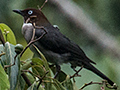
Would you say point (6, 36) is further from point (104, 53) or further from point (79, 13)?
point (79, 13)

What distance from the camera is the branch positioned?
546 centimetres

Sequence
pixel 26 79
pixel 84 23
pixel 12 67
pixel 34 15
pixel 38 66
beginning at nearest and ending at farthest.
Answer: pixel 12 67 → pixel 26 79 → pixel 38 66 → pixel 34 15 → pixel 84 23

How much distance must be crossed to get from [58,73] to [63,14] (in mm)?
3827

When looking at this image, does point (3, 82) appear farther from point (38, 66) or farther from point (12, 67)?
point (38, 66)

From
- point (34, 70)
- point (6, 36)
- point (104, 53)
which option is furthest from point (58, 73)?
point (104, 53)

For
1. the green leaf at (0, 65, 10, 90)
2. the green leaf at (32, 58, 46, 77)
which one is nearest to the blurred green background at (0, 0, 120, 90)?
the green leaf at (32, 58, 46, 77)

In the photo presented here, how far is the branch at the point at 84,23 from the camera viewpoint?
5461mm

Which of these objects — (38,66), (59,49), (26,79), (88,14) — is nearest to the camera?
(26,79)

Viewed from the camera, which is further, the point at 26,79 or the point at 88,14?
the point at 88,14

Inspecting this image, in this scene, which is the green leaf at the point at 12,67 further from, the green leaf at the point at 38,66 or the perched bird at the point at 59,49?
the perched bird at the point at 59,49

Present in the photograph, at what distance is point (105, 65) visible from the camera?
3904 millimetres

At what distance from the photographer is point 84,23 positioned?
18.3 ft

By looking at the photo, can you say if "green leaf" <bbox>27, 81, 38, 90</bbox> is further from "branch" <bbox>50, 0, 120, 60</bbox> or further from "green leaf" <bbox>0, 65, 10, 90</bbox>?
"branch" <bbox>50, 0, 120, 60</bbox>

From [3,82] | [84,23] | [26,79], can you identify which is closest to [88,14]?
[84,23]
